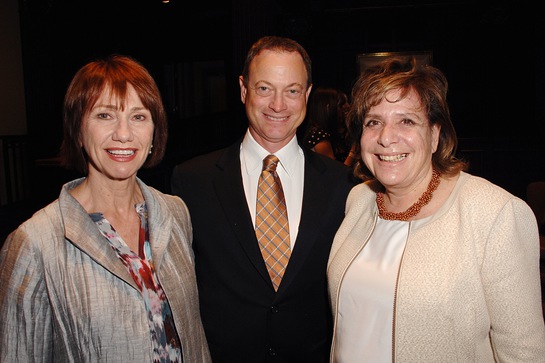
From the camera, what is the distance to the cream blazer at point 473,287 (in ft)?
5.12

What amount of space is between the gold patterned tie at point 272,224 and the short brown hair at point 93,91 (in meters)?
0.59

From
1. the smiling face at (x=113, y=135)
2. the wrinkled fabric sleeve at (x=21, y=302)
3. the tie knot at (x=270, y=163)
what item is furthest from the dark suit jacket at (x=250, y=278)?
the wrinkled fabric sleeve at (x=21, y=302)

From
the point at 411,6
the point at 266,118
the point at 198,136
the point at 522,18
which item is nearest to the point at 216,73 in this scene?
the point at 198,136

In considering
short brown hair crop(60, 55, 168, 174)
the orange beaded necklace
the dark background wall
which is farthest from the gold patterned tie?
the dark background wall

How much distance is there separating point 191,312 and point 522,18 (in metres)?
11.8

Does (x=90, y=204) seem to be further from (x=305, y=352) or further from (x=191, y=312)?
(x=305, y=352)

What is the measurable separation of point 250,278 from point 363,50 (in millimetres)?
10576

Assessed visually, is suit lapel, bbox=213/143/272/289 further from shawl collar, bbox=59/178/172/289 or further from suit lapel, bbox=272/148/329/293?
shawl collar, bbox=59/178/172/289

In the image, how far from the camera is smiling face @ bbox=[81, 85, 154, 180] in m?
1.67

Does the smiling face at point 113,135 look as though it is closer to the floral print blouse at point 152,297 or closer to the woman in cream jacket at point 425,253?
the floral print blouse at point 152,297

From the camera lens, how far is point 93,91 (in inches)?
64.8

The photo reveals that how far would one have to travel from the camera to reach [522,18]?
36.1ft

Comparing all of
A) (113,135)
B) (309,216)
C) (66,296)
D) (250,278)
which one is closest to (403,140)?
(309,216)

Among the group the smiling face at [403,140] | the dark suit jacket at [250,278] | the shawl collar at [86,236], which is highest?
the smiling face at [403,140]
